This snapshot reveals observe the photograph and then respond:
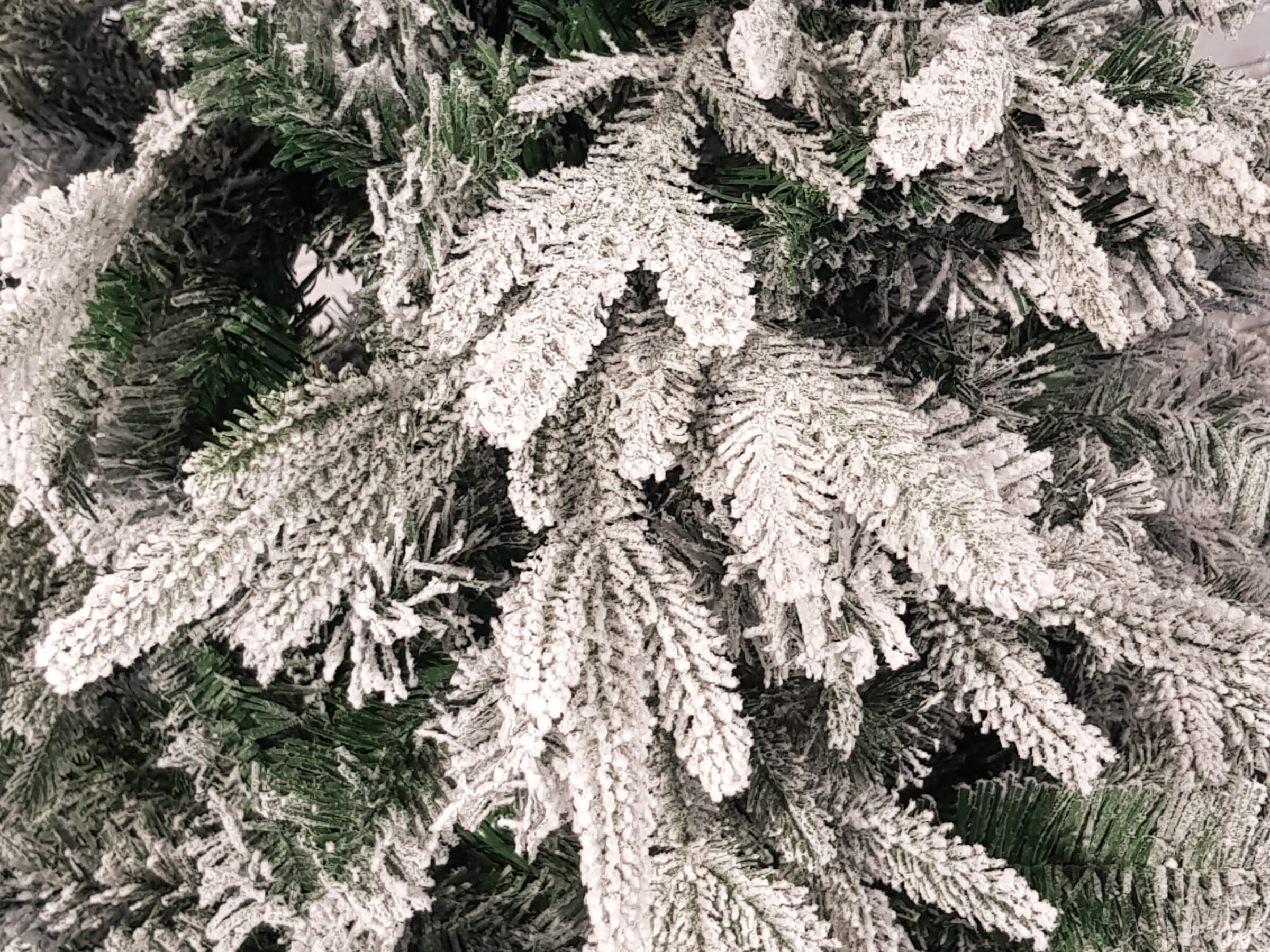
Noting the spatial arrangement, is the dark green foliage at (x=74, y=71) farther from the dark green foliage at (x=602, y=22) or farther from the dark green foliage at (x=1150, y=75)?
the dark green foliage at (x=1150, y=75)

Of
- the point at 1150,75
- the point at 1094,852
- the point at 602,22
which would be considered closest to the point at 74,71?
the point at 602,22

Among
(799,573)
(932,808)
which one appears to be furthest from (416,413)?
(932,808)

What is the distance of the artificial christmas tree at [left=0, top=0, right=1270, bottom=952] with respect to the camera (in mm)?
345

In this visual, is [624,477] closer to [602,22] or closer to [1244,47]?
[602,22]

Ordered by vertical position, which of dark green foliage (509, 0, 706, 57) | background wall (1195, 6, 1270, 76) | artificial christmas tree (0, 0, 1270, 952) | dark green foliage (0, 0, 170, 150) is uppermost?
dark green foliage (0, 0, 170, 150)

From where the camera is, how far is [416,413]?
0.43m

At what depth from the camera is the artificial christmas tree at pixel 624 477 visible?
34 centimetres

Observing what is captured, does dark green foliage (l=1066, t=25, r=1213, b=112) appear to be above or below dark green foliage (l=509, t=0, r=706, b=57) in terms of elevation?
below

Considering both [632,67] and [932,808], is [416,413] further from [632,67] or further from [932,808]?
[932,808]

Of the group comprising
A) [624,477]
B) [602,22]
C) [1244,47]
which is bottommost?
[1244,47]

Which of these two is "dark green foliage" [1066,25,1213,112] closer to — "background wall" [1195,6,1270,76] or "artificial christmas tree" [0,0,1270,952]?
"artificial christmas tree" [0,0,1270,952]

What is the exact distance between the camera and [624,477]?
38 cm

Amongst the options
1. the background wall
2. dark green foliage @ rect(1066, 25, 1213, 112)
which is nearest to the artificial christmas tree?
dark green foliage @ rect(1066, 25, 1213, 112)

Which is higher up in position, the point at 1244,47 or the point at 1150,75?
the point at 1150,75
